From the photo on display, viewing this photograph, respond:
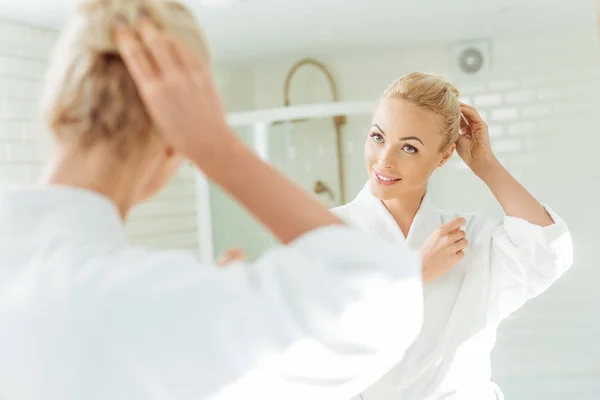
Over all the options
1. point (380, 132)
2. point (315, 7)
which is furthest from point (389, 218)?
point (315, 7)

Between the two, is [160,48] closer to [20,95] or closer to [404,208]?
[404,208]

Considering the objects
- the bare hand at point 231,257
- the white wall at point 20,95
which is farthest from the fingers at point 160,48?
the white wall at point 20,95

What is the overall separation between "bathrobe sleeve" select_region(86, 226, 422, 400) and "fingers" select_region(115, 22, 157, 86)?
0.44 ft

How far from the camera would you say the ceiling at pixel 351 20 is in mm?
3163

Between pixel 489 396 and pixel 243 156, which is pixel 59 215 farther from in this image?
pixel 489 396

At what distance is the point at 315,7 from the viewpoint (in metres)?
3.21

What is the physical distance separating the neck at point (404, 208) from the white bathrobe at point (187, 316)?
3.37 ft

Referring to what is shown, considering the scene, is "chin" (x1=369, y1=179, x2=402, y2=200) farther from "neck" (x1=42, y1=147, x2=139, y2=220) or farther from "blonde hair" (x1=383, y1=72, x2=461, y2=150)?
"neck" (x1=42, y1=147, x2=139, y2=220)

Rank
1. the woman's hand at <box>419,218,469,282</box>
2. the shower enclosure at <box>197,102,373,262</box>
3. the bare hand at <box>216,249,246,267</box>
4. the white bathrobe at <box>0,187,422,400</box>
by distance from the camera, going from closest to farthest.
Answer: the white bathrobe at <box>0,187,422,400</box>, the bare hand at <box>216,249,246,267</box>, the woman's hand at <box>419,218,469,282</box>, the shower enclosure at <box>197,102,373,262</box>

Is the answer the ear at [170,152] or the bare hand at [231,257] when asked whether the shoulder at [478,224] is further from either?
A: the ear at [170,152]

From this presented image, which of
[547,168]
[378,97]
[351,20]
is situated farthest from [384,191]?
[547,168]

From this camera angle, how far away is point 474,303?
4.97 feet

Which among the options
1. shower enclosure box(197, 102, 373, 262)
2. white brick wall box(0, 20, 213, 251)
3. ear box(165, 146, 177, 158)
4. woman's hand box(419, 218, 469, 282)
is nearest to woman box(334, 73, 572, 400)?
woman's hand box(419, 218, 469, 282)

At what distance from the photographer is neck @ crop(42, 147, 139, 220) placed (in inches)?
24.4
